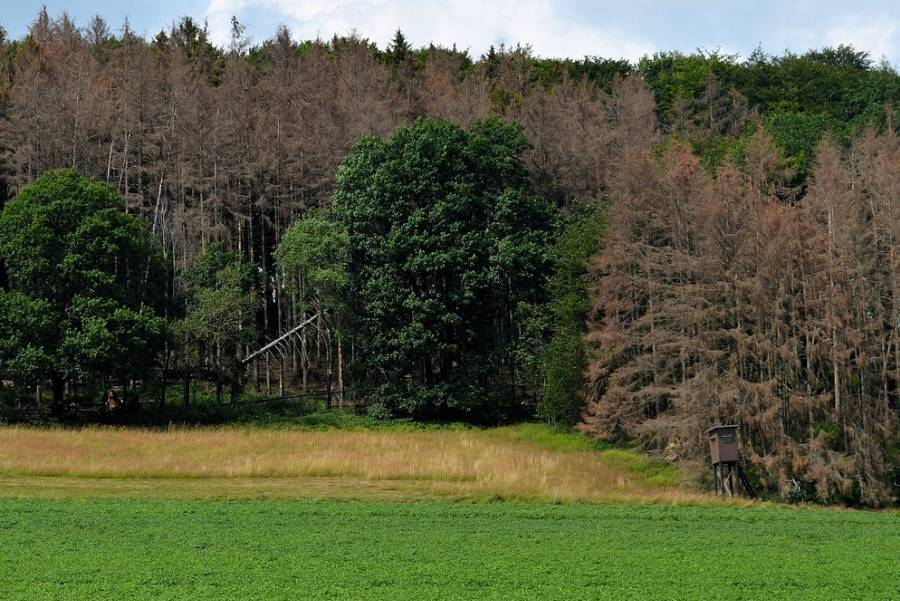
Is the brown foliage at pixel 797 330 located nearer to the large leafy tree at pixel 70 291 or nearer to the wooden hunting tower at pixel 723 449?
the wooden hunting tower at pixel 723 449

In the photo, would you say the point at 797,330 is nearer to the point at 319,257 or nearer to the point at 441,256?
the point at 441,256

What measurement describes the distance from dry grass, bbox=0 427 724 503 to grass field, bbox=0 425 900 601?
10 cm

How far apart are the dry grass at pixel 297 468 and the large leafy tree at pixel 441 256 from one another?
943cm

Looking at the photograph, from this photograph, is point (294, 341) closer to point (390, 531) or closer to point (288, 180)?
point (288, 180)

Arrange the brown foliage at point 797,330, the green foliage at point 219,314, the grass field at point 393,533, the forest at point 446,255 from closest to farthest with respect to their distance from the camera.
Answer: the grass field at point 393,533
the brown foliage at point 797,330
the forest at point 446,255
the green foliage at point 219,314

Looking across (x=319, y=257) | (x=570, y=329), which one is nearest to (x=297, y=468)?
(x=570, y=329)

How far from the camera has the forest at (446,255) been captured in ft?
99.7

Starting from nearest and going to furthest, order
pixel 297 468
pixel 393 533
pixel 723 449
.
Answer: pixel 393 533 < pixel 723 449 < pixel 297 468

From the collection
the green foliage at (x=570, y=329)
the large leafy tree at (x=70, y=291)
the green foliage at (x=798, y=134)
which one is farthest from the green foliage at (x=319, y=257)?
the green foliage at (x=798, y=134)

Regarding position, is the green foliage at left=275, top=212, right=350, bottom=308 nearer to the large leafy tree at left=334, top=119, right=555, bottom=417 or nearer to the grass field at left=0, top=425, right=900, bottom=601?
the large leafy tree at left=334, top=119, right=555, bottom=417

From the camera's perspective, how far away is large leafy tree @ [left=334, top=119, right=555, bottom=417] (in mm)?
45469

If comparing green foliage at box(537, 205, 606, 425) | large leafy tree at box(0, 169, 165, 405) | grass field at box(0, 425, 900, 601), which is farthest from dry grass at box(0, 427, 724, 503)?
large leafy tree at box(0, 169, 165, 405)

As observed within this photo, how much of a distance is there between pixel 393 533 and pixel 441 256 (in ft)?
93.7

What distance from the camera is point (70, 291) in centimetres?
4212
